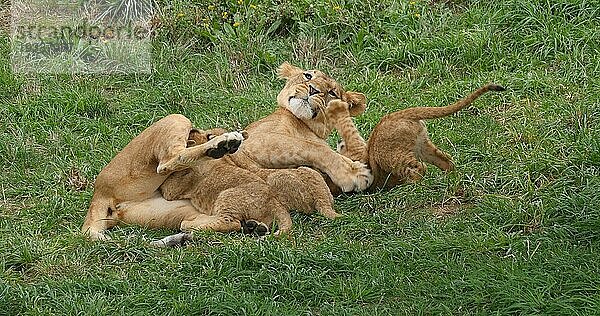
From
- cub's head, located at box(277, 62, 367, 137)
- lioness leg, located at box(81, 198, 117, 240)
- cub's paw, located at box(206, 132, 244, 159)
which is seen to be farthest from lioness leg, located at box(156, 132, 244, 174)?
cub's head, located at box(277, 62, 367, 137)

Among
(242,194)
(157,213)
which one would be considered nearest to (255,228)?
(242,194)

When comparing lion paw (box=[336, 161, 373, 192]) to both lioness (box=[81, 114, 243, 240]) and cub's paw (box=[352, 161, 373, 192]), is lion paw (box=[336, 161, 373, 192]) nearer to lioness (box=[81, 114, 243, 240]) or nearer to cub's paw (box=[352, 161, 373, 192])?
cub's paw (box=[352, 161, 373, 192])

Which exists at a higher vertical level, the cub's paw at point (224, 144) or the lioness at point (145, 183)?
the cub's paw at point (224, 144)

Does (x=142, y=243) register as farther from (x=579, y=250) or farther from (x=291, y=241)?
(x=579, y=250)

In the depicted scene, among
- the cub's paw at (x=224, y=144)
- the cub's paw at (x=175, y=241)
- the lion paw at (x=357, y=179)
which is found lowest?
the cub's paw at (x=175, y=241)

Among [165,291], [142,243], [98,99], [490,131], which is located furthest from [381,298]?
[98,99]

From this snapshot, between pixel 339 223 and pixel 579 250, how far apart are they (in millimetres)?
1514

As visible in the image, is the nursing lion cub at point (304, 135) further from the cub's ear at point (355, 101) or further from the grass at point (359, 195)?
the grass at point (359, 195)

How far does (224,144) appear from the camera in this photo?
6293 mm

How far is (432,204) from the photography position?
662 cm

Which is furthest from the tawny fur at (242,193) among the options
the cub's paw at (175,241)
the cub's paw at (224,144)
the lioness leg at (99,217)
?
the lioness leg at (99,217)

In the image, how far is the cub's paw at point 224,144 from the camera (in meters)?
6.27

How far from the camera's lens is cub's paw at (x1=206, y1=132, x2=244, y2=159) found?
6.27 m

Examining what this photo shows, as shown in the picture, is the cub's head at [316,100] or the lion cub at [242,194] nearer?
the lion cub at [242,194]
